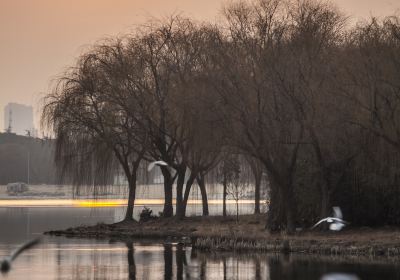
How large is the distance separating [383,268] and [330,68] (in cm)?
1193

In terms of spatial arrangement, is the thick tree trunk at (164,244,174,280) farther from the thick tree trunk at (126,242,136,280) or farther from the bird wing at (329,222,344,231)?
the bird wing at (329,222,344,231)

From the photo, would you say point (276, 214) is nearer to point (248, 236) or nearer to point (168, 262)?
point (248, 236)

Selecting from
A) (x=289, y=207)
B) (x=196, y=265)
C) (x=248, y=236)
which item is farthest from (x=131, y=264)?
(x=289, y=207)

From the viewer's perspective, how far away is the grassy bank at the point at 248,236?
40.6m

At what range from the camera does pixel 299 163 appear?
4841 cm

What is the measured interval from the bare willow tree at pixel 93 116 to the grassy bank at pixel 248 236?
146 inches

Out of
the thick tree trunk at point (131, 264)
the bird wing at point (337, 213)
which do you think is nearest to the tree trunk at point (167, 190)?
the thick tree trunk at point (131, 264)

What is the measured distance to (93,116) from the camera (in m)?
56.4

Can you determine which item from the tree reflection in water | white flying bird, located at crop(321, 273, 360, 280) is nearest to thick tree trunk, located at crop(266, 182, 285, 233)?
the tree reflection in water

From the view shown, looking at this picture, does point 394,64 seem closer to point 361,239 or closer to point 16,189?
point 361,239

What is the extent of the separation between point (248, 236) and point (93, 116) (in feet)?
51.8

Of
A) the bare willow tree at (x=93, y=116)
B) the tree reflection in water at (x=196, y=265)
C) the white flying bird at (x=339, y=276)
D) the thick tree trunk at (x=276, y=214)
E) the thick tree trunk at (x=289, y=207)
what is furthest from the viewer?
the bare willow tree at (x=93, y=116)

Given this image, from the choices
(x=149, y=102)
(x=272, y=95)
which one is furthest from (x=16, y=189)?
(x=272, y=95)

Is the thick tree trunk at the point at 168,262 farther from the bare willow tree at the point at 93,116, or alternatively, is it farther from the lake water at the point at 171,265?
the bare willow tree at the point at 93,116
